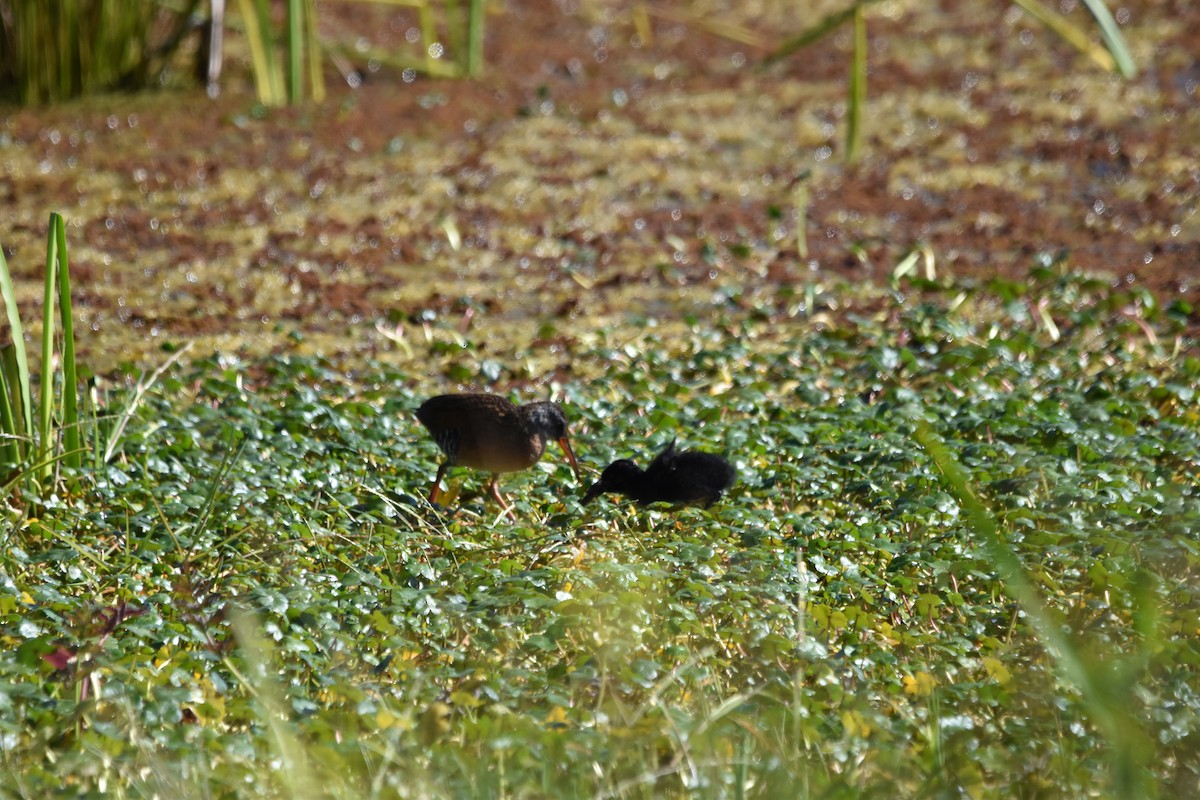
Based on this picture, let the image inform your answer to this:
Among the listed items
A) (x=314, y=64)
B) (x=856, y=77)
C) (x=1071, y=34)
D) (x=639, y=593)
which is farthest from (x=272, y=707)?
(x=314, y=64)

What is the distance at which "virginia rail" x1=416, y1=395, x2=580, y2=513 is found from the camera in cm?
432

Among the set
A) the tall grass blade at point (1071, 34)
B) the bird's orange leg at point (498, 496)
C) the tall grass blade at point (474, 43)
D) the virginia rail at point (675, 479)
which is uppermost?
the tall grass blade at point (1071, 34)

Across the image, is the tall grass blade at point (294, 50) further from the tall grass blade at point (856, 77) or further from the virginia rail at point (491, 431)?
the virginia rail at point (491, 431)

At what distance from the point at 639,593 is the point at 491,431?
2.73 feet

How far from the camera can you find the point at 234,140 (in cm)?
792

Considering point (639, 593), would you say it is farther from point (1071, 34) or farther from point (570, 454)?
point (1071, 34)

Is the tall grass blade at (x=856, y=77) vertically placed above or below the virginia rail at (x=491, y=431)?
above

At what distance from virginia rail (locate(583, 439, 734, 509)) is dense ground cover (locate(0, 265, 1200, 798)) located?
2.9 inches

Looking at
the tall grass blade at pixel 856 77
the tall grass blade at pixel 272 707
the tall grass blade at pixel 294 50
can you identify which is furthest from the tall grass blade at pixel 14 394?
the tall grass blade at pixel 856 77

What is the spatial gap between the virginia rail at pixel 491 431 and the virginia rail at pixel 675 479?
24 centimetres

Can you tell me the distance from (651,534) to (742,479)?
0.45 meters

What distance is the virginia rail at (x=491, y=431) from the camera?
14.2ft

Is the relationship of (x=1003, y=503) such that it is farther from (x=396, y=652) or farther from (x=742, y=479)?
(x=396, y=652)

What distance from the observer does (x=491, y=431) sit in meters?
4.30
